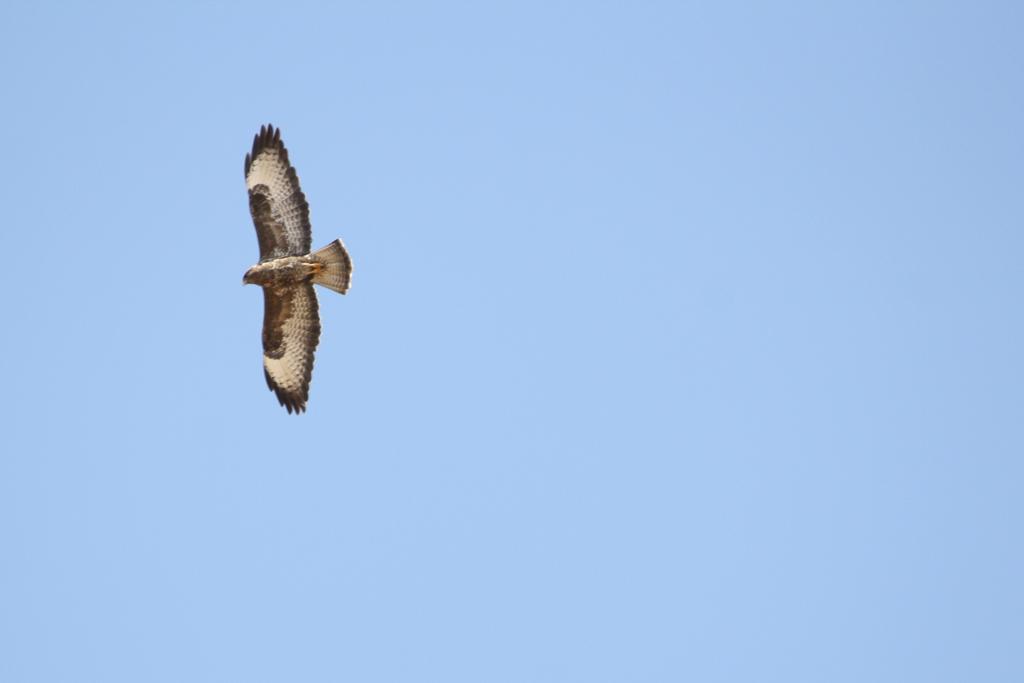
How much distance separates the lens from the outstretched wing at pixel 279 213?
13734 millimetres

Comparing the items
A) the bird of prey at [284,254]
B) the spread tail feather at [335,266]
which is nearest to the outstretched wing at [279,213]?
the bird of prey at [284,254]

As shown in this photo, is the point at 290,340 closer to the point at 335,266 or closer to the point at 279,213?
the point at 335,266

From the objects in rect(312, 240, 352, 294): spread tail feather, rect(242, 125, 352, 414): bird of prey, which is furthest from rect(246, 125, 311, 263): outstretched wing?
rect(312, 240, 352, 294): spread tail feather

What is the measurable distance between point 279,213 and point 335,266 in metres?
0.77

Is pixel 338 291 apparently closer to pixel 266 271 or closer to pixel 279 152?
pixel 266 271

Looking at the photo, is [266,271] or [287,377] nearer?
[266,271]

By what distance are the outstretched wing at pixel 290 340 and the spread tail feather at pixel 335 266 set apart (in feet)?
0.95

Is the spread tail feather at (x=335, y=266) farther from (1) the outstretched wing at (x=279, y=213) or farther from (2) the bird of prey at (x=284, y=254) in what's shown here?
(1) the outstretched wing at (x=279, y=213)

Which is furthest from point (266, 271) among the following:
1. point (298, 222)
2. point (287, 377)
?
point (287, 377)

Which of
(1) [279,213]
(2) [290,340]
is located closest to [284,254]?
(1) [279,213]

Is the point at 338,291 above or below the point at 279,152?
below

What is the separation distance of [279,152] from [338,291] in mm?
1578

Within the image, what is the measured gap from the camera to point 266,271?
1366 cm

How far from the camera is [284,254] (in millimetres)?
13773
